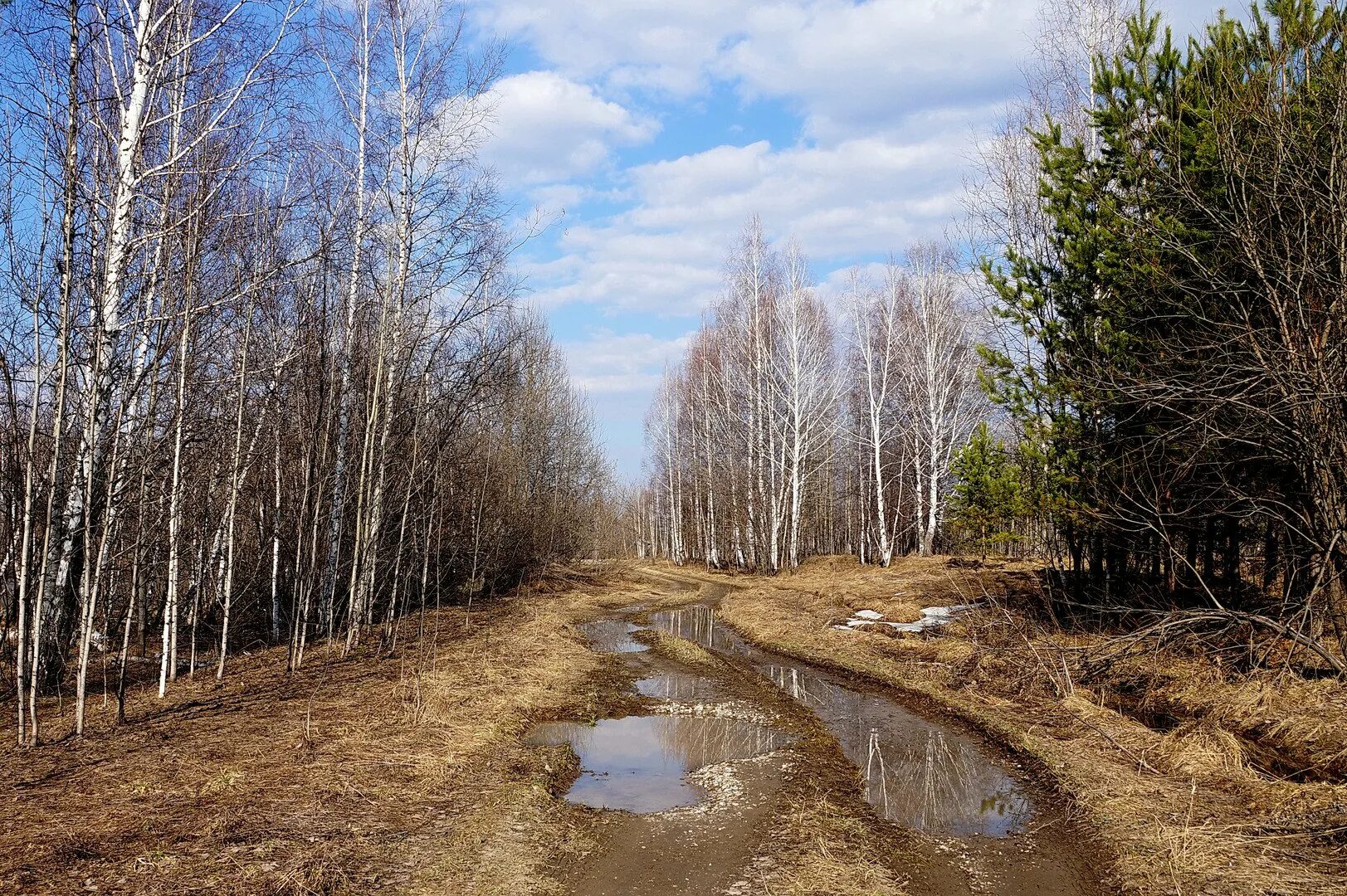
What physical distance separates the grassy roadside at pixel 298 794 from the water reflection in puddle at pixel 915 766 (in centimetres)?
269

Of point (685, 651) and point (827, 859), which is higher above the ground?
point (827, 859)

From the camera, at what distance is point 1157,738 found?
7535 millimetres

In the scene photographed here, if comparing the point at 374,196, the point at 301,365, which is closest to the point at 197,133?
the point at 301,365

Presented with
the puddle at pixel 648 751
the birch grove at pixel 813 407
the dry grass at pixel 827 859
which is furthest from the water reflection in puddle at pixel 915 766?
the birch grove at pixel 813 407

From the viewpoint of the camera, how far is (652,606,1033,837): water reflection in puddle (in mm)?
6184

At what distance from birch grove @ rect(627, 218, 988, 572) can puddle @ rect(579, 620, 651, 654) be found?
10.6 m

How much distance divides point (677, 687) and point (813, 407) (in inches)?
725

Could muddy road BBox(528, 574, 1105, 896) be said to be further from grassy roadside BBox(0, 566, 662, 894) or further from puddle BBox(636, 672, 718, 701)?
grassy roadside BBox(0, 566, 662, 894)

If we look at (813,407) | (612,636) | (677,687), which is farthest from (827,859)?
(813,407)

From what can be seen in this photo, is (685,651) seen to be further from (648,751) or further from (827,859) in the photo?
(827,859)

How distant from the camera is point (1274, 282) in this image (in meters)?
7.91

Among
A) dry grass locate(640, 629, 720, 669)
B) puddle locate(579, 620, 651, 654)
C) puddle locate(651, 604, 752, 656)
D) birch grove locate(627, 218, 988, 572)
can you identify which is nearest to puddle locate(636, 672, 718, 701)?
dry grass locate(640, 629, 720, 669)

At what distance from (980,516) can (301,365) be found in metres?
16.5

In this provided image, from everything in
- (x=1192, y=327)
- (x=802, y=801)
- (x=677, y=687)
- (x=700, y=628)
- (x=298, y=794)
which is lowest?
(x=700, y=628)
